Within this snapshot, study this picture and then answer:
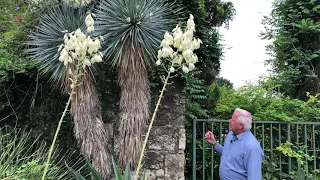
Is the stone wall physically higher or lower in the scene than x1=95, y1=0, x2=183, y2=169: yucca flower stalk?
lower

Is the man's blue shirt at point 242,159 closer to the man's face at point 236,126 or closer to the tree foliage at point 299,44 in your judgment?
the man's face at point 236,126

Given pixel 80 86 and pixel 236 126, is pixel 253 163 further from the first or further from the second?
pixel 80 86

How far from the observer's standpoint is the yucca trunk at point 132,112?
3.62 m

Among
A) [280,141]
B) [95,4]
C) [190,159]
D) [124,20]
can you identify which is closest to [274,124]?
[280,141]

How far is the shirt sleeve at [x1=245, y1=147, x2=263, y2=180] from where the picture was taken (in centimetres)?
281

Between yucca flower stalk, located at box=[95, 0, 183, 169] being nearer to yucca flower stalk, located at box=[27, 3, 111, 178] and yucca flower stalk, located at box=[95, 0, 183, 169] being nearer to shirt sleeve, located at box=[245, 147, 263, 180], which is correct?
yucca flower stalk, located at box=[27, 3, 111, 178]

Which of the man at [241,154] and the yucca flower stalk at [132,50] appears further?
the yucca flower stalk at [132,50]

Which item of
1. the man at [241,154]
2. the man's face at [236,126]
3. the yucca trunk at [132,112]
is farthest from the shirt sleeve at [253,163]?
the yucca trunk at [132,112]

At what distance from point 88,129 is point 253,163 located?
6.43 ft

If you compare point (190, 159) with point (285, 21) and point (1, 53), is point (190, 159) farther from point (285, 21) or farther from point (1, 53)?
point (285, 21)

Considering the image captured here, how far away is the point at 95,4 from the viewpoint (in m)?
4.02

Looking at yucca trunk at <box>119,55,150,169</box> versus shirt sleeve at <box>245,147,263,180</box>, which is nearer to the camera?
shirt sleeve at <box>245,147,263,180</box>

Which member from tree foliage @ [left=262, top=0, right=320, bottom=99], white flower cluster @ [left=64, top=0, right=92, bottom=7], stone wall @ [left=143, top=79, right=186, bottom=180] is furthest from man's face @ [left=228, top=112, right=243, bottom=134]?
tree foliage @ [left=262, top=0, right=320, bottom=99]

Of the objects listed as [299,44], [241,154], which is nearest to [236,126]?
[241,154]
